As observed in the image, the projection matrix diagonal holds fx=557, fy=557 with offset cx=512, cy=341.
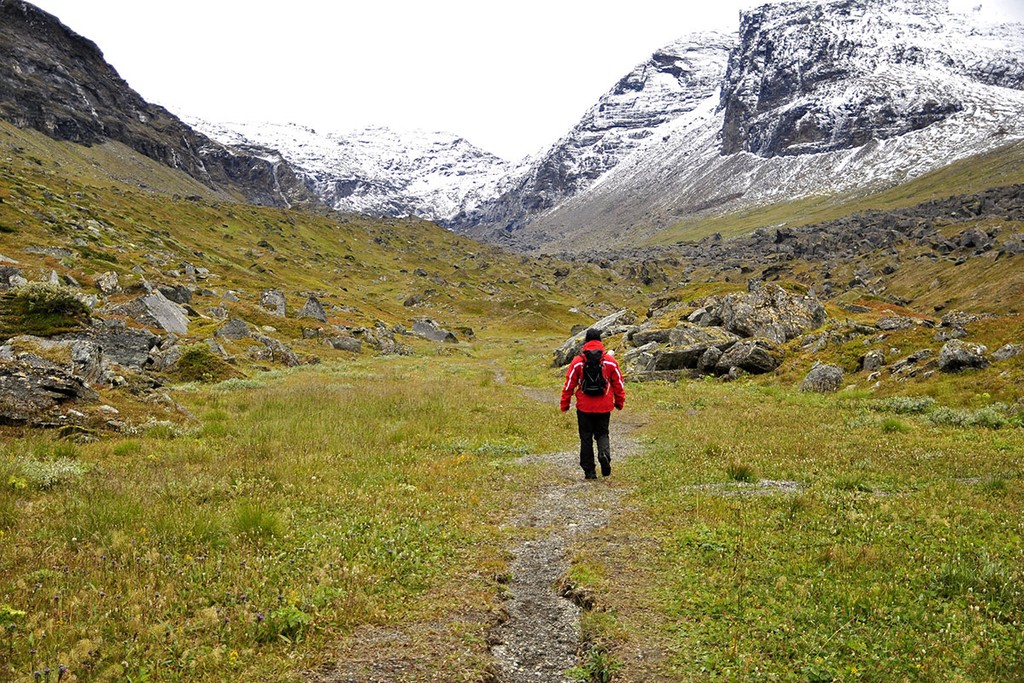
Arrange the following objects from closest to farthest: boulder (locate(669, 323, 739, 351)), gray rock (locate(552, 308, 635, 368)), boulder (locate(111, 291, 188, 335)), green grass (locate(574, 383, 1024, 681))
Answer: green grass (locate(574, 383, 1024, 681)), boulder (locate(669, 323, 739, 351)), boulder (locate(111, 291, 188, 335)), gray rock (locate(552, 308, 635, 368))

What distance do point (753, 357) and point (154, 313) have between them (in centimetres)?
3832

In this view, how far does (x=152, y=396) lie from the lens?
1830 centimetres

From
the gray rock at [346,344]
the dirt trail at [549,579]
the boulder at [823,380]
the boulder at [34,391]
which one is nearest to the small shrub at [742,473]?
the dirt trail at [549,579]

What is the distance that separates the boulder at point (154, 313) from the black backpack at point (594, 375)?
3322 cm

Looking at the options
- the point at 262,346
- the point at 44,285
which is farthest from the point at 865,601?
the point at 262,346

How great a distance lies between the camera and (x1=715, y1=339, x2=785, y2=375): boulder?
31.6 metres

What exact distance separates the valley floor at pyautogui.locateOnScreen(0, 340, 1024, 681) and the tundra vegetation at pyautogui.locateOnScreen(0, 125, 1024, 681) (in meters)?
0.04

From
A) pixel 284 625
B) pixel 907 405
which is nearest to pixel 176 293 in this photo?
pixel 284 625

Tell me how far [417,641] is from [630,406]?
21.0m

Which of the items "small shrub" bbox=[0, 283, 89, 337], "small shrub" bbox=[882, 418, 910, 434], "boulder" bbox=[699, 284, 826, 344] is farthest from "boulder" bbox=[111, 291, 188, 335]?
"small shrub" bbox=[882, 418, 910, 434]

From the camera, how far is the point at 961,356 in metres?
21.6

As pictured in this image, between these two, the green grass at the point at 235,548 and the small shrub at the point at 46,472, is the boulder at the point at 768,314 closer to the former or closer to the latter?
the green grass at the point at 235,548

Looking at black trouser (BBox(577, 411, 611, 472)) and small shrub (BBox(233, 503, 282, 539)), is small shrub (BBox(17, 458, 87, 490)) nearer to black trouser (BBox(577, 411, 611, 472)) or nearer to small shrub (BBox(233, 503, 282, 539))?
small shrub (BBox(233, 503, 282, 539))

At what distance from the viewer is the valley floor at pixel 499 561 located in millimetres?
5383
